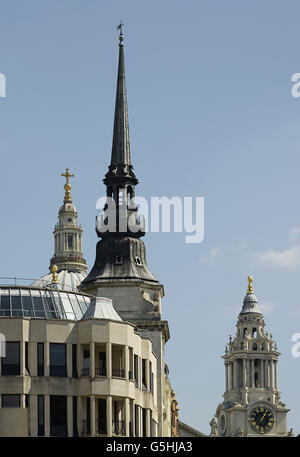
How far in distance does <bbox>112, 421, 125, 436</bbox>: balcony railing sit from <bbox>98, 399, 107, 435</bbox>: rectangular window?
1.21 meters

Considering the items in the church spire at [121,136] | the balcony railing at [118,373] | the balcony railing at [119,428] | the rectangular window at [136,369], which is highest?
the church spire at [121,136]

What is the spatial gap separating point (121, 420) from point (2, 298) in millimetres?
13926

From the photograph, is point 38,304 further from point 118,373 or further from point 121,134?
point 121,134

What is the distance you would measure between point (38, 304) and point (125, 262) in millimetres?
40693

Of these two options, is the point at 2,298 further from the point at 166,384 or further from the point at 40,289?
the point at 166,384

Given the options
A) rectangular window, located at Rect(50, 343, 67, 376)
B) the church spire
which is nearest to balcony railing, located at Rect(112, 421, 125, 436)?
rectangular window, located at Rect(50, 343, 67, 376)

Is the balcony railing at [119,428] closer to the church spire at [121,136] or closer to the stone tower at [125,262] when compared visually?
the stone tower at [125,262]

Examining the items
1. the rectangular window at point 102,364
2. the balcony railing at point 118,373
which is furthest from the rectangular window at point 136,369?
the rectangular window at point 102,364

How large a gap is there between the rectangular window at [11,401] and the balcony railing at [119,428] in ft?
26.1

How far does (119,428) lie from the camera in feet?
361

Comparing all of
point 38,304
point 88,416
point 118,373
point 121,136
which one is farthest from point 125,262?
point 88,416

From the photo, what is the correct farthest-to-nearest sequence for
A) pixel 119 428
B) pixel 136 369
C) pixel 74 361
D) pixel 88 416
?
pixel 136 369
pixel 119 428
pixel 74 361
pixel 88 416

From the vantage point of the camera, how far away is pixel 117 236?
510 feet

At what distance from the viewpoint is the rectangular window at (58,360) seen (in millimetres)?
108188
